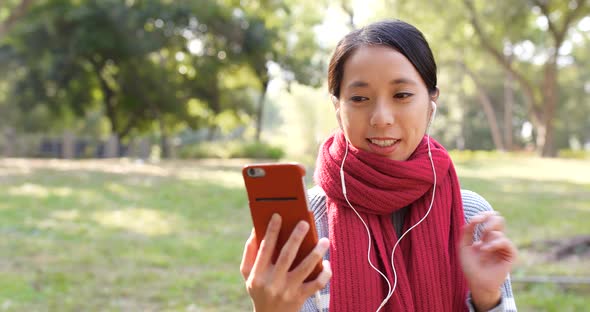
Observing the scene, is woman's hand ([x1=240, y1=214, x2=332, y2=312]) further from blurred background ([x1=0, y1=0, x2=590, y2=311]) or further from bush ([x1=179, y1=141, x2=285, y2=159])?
bush ([x1=179, y1=141, x2=285, y2=159])

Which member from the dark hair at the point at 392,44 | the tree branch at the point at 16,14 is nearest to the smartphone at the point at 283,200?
the dark hair at the point at 392,44

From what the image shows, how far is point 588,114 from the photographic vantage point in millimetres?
46344

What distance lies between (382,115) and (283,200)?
45 centimetres

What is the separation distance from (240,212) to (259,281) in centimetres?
920

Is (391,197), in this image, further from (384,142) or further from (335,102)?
(335,102)

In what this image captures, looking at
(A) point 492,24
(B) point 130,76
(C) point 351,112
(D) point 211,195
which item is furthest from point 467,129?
(C) point 351,112

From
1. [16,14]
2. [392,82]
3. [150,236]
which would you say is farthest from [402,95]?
[16,14]

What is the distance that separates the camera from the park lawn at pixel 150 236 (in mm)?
5730

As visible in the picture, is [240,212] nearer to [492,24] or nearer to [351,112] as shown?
[351,112]

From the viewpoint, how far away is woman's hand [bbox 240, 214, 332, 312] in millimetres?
1396

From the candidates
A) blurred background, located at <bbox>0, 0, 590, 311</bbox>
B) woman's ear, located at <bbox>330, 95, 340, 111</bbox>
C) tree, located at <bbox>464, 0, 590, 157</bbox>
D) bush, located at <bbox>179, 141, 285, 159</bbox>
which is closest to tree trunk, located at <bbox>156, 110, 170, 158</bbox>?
blurred background, located at <bbox>0, 0, 590, 311</bbox>

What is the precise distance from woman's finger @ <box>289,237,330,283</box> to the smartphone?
2 centimetres

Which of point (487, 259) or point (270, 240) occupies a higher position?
point (270, 240)

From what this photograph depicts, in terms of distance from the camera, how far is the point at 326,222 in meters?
1.87
